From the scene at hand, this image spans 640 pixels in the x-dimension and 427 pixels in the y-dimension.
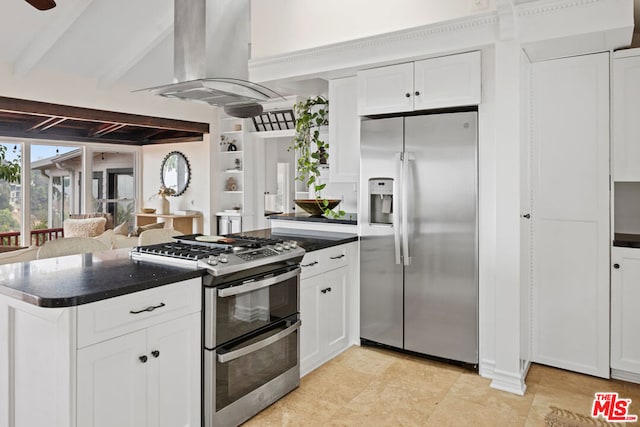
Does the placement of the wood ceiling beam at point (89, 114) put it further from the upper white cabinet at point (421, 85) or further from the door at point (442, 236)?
the door at point (442, 236)

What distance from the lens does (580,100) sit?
3023 millimetres

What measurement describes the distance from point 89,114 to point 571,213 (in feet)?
17.7

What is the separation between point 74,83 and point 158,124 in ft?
4.08

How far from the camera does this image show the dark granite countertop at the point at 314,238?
308 centimetres

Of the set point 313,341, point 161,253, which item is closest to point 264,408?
point 313,341

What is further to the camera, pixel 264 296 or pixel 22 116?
pixel 22 116

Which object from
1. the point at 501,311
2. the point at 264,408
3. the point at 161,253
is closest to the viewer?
the point at 161,253

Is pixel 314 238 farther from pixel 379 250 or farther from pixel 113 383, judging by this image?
pixel 113 383

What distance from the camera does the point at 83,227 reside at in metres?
6.65

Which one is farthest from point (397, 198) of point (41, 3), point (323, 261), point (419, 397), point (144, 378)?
point (41, 3)

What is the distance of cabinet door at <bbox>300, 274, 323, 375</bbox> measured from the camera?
9.77 ft

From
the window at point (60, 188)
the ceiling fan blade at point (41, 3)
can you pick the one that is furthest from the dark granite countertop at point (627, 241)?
the window at point (60, 188)

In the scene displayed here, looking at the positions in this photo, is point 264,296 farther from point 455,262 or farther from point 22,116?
point 22,116

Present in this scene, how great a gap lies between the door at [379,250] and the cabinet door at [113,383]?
1946mm
